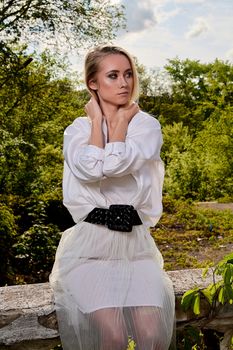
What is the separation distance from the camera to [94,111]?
254 cm

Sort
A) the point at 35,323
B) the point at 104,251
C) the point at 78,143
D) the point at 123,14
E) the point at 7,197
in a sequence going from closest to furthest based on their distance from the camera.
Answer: the point at 35,323, the point at 104,251, the point at 78,143, the point at 7,197, the point at 123,14

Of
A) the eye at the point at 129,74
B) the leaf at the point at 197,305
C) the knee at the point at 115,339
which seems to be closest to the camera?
the knee at the point at 115,339

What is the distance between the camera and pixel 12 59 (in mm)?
9805

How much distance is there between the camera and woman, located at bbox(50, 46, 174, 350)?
2051 mm

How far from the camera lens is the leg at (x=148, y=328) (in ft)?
6.64

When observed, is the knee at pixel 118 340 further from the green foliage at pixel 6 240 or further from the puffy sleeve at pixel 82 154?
the green foliage at pixel 6 240

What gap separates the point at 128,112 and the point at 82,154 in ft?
1.09

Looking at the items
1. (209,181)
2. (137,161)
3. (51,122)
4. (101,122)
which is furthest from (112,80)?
(209,181)

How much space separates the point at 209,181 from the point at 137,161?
12.0 metres

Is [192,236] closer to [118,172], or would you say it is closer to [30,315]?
[118,172]

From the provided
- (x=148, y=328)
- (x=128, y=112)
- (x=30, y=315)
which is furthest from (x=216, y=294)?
(x=128, y=112)

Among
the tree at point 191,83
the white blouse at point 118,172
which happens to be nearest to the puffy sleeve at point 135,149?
the white blouse at point 118,172

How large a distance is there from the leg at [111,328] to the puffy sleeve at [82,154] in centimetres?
58

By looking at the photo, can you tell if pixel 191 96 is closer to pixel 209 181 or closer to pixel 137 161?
pixel 209 181
